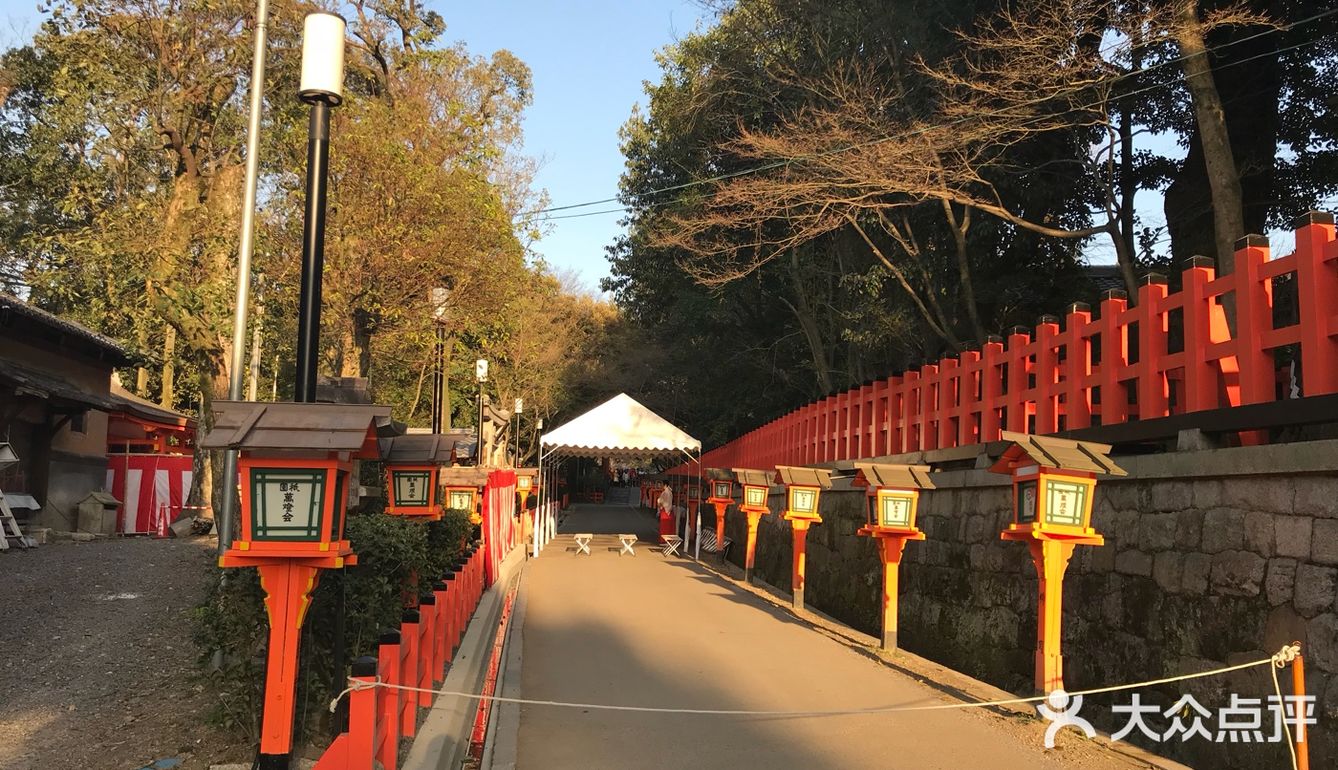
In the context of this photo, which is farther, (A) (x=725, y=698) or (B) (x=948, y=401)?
(B) (x=948, y=401)

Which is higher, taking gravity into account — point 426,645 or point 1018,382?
point 1018,382

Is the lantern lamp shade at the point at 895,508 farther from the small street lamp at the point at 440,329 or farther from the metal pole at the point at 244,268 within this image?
the small street lamp at the point at 440,329

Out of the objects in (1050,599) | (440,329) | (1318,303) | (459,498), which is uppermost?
(440,329)

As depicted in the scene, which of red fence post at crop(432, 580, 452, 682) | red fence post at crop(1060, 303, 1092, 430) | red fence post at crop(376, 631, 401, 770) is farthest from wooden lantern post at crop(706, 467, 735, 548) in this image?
red fence post at crop(376, 631, 401, 770)

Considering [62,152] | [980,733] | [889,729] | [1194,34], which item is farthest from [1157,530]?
[62,152]

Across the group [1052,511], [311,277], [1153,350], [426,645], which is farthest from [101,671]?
[1153,350]

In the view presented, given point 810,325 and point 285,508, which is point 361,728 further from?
point 810,325

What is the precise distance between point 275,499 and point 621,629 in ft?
21.4

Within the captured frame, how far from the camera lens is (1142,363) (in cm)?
764

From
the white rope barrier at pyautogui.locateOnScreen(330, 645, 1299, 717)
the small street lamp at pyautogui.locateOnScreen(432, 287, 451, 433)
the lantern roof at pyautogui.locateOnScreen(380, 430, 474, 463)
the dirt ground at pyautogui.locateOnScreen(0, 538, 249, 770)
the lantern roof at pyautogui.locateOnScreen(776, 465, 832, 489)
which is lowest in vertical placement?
the dirt ground at pyautogui.locateOnScreen(0, 538, 249, 770)

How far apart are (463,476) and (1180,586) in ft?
31.6

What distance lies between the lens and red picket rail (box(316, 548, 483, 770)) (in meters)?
4.26

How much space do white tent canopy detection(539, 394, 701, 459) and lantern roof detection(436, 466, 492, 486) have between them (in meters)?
6.87

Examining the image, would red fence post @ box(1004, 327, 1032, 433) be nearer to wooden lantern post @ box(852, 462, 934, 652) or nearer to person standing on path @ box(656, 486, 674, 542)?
wooden lantern post @ box(852, 462, 934, 652)
